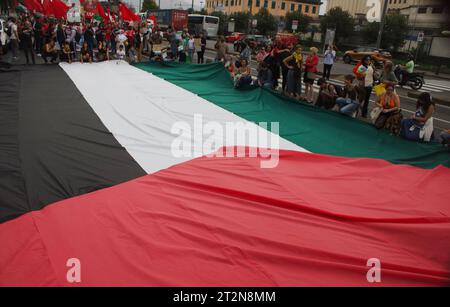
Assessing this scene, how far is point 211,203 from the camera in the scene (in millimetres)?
3824

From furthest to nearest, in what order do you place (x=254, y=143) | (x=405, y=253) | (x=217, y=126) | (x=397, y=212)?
1. (x=217, y=126)
2. (x=254, y=143)
3. (x=397, y=212)
4. (x=405, y=253)

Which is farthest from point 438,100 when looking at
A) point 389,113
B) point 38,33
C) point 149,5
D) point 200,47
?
point 149,5

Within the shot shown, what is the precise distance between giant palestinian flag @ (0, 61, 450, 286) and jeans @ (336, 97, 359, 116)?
0.77 metres

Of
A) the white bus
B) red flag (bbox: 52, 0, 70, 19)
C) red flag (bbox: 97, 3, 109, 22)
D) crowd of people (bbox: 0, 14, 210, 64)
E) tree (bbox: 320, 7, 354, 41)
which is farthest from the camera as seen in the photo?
the white bus

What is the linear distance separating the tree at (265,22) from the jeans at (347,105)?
42509 mm

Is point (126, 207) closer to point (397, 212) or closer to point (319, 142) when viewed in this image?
point (397, 212)

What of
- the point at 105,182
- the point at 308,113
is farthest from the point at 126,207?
the point at 308,113

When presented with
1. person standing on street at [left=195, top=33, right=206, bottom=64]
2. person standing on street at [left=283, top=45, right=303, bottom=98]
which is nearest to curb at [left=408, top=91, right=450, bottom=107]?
person standing on street at [left=283, top=45, right=303, bottom=98]

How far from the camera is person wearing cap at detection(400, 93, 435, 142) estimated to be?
18.9ft

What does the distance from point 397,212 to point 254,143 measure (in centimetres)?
276

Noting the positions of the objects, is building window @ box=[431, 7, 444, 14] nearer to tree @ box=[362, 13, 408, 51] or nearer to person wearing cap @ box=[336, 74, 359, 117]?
person wearing cap @ box=[336, 74, 359, 117]
